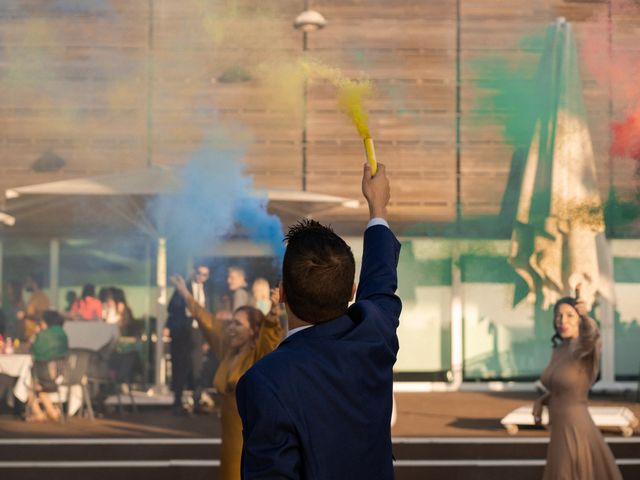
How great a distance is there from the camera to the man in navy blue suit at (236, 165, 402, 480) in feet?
Result: 6.15

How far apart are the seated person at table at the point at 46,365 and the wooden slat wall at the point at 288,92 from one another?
1.25 meters

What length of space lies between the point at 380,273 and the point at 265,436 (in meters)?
0.46

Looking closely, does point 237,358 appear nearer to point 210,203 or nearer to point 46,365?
→ point 210,203

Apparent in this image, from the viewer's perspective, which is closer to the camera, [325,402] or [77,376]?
[325,402]

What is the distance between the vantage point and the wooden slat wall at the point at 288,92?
8.48 metres

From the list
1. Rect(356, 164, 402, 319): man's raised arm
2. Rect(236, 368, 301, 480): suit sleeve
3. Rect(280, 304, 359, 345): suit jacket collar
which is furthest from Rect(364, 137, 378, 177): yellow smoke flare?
Rect(236, 368, 301, 480): suit sleeve

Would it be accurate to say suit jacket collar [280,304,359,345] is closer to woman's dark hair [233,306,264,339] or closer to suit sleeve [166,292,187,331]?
woman's dark hair [233,306,264,339]

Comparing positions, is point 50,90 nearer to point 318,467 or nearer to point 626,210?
point 626,210

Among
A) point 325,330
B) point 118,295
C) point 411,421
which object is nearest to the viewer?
point 325,330

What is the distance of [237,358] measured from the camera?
5.11 meters

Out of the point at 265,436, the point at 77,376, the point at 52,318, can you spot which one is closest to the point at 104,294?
the point at 52,318

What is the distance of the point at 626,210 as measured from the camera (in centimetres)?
847

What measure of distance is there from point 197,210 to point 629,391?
377 cm

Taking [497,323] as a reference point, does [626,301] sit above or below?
above
